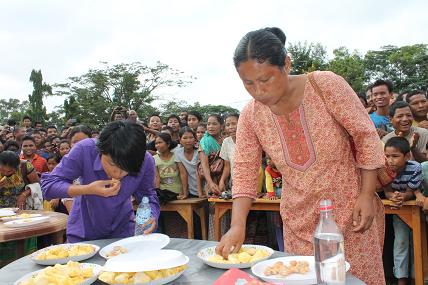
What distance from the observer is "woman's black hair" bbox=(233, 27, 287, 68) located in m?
1.59

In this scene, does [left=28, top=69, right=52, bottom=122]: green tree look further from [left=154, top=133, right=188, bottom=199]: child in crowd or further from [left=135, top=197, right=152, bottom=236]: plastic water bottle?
[left=135, top=197, right=152, bottom=236]: plastic water bottle

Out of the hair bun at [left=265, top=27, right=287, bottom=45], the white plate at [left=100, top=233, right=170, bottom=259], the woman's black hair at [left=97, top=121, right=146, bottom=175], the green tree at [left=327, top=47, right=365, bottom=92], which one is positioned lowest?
the white plate at [left=100, top=233, right=170, bottom=259]

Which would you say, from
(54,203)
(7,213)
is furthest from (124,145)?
(54,203)

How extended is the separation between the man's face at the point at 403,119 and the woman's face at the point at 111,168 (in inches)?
127

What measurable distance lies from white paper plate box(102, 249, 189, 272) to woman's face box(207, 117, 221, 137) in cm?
404

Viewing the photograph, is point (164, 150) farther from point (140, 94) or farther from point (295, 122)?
point (140, 94)

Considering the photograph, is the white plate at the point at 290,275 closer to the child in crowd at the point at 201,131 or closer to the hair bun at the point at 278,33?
the hair bun at the point at 278,33

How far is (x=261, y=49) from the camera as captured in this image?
1.59 metres

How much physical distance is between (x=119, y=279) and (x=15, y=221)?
79.1 inches

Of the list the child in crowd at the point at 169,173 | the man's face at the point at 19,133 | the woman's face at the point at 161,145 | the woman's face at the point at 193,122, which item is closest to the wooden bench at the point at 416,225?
the child in crowd at the point at 169,173

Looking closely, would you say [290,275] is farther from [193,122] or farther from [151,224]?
[193,122]

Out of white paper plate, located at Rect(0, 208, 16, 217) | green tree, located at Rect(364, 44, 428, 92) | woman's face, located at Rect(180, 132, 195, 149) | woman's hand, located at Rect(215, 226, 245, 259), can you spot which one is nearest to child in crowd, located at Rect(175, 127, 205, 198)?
woman's face, located at Rect(180, 132, 195, 149)

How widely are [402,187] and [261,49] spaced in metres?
2.88

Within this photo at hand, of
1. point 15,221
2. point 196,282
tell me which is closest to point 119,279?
point 196,282
